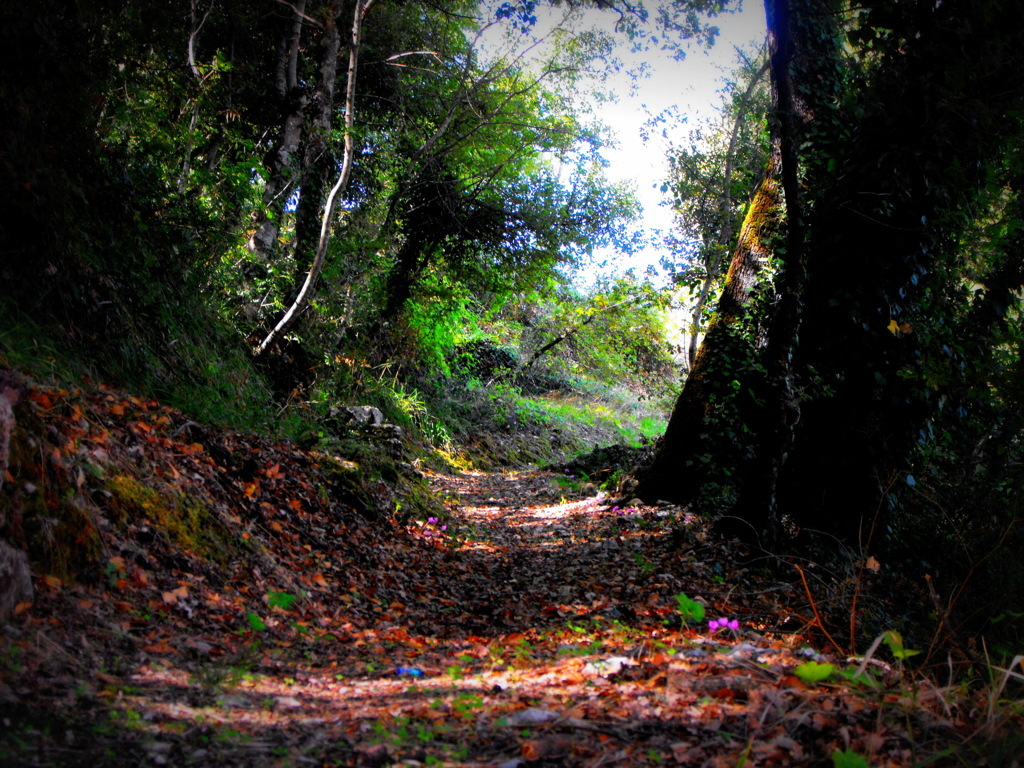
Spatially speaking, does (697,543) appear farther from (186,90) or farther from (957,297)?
(186,90)

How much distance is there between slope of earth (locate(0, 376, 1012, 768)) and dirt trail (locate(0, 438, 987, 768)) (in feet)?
0.04

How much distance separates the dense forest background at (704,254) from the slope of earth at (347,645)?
0.88m

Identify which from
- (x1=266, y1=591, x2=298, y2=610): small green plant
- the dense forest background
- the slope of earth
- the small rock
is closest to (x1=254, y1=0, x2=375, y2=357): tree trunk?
the dense forest background

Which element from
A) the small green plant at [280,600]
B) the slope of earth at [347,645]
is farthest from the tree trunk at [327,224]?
the small green plant at [280,600]

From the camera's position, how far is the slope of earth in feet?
6.64

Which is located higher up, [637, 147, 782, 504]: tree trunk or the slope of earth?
[637, 147, 782, 504]: tree trunk

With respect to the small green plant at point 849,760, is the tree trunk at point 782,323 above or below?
above

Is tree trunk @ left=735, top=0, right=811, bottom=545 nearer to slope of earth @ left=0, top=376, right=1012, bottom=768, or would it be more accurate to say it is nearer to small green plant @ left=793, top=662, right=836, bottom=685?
slope of earth @ left=0, top=376, right=1012, bottom=768

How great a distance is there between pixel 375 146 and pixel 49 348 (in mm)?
9314

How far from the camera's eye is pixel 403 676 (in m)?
3.11

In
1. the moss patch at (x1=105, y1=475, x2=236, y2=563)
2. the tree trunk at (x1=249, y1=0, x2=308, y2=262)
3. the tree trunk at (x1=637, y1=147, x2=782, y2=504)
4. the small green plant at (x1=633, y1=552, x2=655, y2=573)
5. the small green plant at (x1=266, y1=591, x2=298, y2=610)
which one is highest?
the tree trunk at (x1=249, y1=0, x2=308, y2=262)

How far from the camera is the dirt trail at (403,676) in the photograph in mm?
1996

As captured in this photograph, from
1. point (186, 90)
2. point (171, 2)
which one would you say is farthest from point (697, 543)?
point (171, 2)

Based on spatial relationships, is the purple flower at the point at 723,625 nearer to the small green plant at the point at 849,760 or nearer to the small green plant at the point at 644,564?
the small green plant at the point at 644,564
